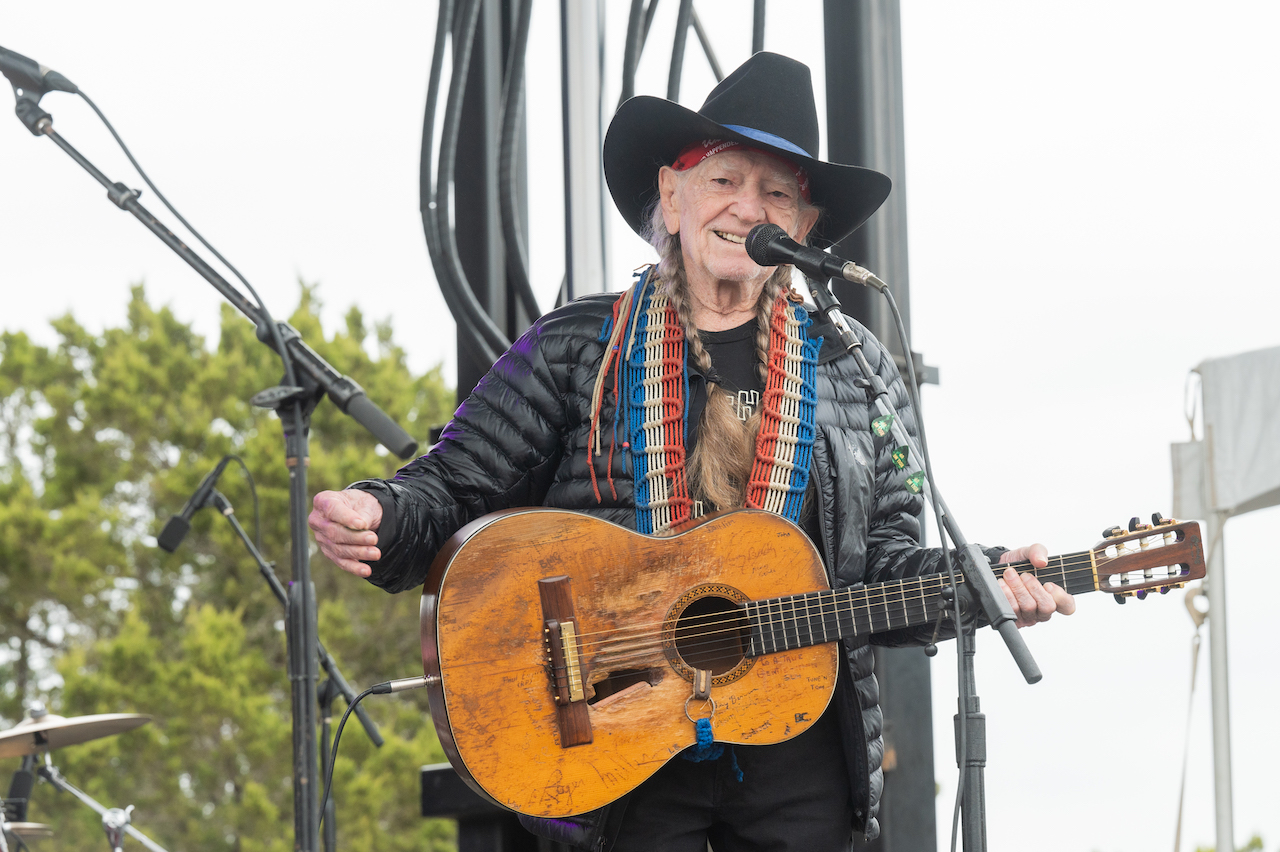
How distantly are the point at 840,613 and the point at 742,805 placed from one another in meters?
0.38

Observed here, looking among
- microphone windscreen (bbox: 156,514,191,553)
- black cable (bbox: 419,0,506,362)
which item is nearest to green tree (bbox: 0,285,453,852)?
microphone windscreen (bbox: 156,514,191,553)

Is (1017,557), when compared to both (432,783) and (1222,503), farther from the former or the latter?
(1222,503)

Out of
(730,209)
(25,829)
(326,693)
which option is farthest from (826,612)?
(25,829)

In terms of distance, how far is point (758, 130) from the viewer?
7.09 ft

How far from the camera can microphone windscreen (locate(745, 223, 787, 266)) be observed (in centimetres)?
188

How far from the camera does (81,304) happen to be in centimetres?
1325

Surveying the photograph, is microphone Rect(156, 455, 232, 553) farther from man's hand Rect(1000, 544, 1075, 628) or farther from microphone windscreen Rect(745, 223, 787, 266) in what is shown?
man's hand Rect(1000, 544, 1075, 628)

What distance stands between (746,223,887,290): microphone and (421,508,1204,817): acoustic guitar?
0.46m

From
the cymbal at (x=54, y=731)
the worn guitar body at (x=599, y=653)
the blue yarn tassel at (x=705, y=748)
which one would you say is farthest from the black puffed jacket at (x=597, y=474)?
the cymbal at (x=54, y=731)

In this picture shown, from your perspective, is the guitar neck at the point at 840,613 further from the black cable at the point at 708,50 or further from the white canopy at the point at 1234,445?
the white canopy at the point at 1234,445

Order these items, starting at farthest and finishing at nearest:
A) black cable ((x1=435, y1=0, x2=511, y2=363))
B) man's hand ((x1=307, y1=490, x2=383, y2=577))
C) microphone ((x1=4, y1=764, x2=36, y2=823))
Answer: microphone ((x1=4, y1=764, x2=36, y2=823))
black cable ((x1=435, y1=0, x2=511, y2=363))
man's hand ((x1=307, y1=490, x2=383, y2=577))

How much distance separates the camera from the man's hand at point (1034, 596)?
1.85 m

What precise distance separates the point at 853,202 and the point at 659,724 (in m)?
1.12

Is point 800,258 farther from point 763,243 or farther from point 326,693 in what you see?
point 326,693
